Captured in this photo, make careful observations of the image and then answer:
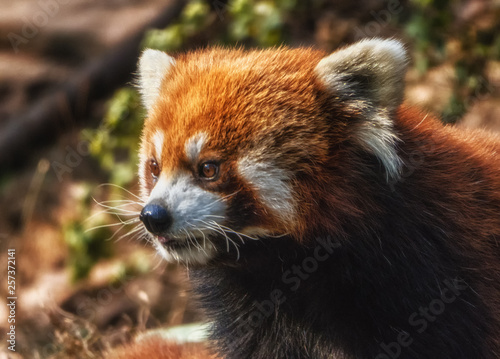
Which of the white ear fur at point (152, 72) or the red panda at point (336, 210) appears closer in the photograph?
the red panda at point (336, 210)

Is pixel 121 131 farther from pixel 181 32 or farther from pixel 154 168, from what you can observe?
pixel 154 168

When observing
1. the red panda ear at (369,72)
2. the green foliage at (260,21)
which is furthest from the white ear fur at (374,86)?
the green foliage at (260,21)

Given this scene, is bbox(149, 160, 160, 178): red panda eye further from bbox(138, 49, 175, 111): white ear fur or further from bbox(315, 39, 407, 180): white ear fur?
bbox(315, 39, 407, 180): white ear fur

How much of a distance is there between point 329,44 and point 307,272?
4380 mm

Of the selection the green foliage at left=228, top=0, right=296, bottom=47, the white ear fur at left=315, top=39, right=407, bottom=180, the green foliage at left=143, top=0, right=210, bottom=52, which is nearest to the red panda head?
the white ear fur at left=315, top=39, right=407, bottom=180

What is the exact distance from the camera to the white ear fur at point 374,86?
102 inches

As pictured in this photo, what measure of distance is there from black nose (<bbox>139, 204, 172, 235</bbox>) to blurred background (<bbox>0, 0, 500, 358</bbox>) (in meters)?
1.80

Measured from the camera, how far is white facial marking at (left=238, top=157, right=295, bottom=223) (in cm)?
266

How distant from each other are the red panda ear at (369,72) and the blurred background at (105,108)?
88.5 inches

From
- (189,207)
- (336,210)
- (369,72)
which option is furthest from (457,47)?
(189,207)

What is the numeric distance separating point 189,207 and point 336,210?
65cm

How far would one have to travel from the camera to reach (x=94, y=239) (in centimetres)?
594

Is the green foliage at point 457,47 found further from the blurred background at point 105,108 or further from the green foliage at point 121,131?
the green foliage at point 121,131

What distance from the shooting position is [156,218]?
263cm
